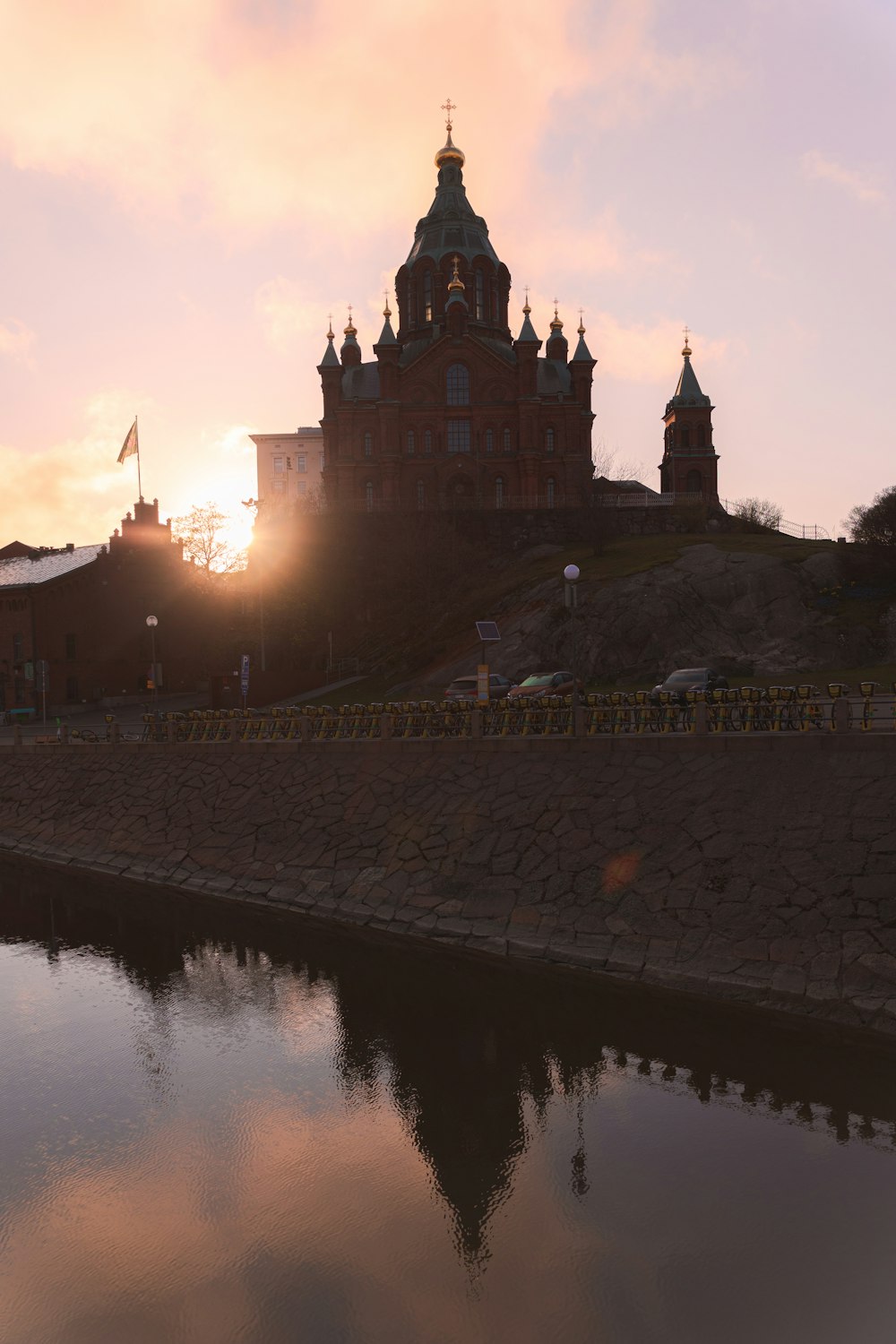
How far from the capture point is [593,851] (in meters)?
20.3

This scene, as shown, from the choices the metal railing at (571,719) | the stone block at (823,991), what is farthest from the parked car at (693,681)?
the stone block at (823,991)

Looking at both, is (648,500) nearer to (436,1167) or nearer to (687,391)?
(687,391)

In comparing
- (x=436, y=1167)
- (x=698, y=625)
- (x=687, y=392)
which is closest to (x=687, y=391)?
(x=687, y=392)

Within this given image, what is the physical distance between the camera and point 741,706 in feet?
68.4

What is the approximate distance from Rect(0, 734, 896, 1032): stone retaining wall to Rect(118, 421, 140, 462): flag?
31.8 meters

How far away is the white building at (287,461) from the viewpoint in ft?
388

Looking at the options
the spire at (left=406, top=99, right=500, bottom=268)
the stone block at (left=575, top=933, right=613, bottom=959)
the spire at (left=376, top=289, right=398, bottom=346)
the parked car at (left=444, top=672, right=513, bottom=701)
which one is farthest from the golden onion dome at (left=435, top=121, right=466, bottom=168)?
the stone block at (left=575, top=933, right=613, bottom=959)

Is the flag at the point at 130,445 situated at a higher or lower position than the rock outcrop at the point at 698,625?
higher

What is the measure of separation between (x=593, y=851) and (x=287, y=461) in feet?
348

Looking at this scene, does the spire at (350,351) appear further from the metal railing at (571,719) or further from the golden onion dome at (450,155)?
the metal railing at (571,719)

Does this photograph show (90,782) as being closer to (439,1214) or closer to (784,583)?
(439,1214)

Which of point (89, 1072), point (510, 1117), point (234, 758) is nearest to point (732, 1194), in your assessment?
point (510, 1117)

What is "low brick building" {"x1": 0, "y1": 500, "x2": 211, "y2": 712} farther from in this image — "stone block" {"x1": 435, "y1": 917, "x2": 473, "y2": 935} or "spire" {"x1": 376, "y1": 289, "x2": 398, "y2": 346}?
"stone block" {"x1": 435, "y1": 917, "x2": 473, "y2": 935}

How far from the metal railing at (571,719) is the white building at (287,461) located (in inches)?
3455
